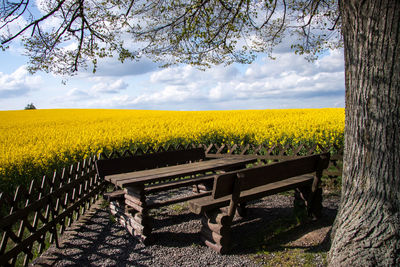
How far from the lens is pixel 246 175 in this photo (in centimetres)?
392

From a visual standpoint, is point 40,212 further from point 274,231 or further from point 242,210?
point 274,231

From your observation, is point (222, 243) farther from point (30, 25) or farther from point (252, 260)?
point (30, 25)

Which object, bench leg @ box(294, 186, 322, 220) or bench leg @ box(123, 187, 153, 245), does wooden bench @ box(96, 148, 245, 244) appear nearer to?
bench leg @ box(123, 187, 153, 245)

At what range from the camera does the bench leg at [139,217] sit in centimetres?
470

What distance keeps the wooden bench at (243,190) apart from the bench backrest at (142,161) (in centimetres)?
230

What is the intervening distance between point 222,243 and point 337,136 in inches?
237

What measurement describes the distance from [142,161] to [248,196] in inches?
110

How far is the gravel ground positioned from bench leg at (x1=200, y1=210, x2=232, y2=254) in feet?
0.32

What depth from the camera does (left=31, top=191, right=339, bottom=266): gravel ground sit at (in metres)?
4.11

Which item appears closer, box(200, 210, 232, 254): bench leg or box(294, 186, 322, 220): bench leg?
box(200, 210, 232, 254): bench leg

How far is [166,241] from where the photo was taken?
4738 millimetres

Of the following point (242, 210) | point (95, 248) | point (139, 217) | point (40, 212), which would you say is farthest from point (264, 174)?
point (40, 212)

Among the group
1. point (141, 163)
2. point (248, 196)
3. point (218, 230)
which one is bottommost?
point (218, 230)

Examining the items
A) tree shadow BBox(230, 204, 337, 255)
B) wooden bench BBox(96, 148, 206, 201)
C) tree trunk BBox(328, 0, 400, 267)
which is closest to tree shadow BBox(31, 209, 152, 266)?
wooden bench BBox(96, 148, 206, 201)
